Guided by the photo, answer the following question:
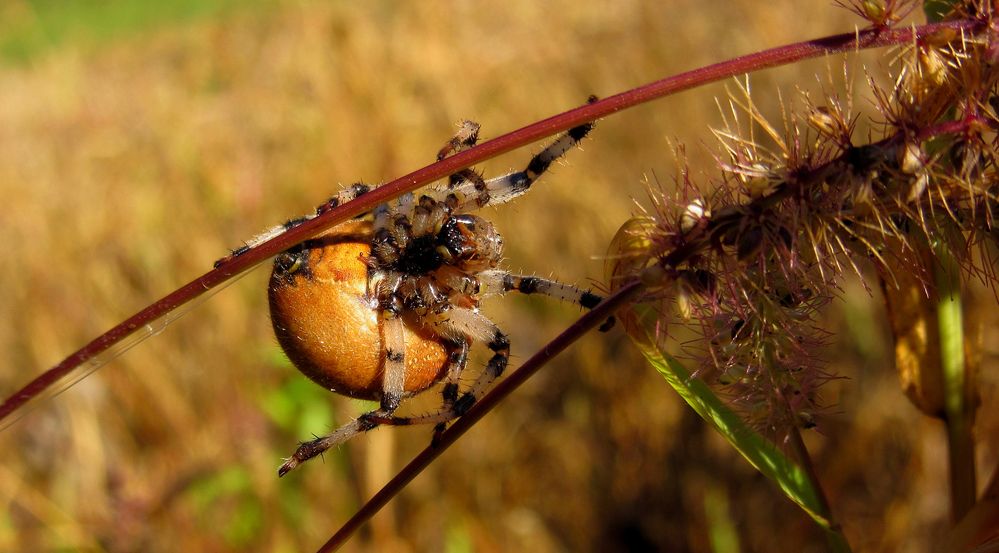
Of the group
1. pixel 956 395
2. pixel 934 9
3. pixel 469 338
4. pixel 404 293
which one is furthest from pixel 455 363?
pixel 934 9

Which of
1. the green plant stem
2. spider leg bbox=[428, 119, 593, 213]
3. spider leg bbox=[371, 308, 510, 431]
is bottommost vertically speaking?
the green plant stem

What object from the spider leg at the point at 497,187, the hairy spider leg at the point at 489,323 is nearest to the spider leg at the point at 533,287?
the hairy spider leg at the point at 489,323

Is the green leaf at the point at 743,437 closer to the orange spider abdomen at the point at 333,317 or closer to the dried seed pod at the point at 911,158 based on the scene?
the dried seed pod at the point at 911,158

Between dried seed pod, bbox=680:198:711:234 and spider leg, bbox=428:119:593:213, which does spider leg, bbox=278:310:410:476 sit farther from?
dried seed pod, bbox=680:198:711:234

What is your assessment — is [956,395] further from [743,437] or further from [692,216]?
[692,216]

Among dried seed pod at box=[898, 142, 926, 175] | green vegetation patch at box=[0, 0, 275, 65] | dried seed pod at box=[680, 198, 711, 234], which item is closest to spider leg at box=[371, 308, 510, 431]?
dried seed pod at box=[680, 198, 711, 234]
